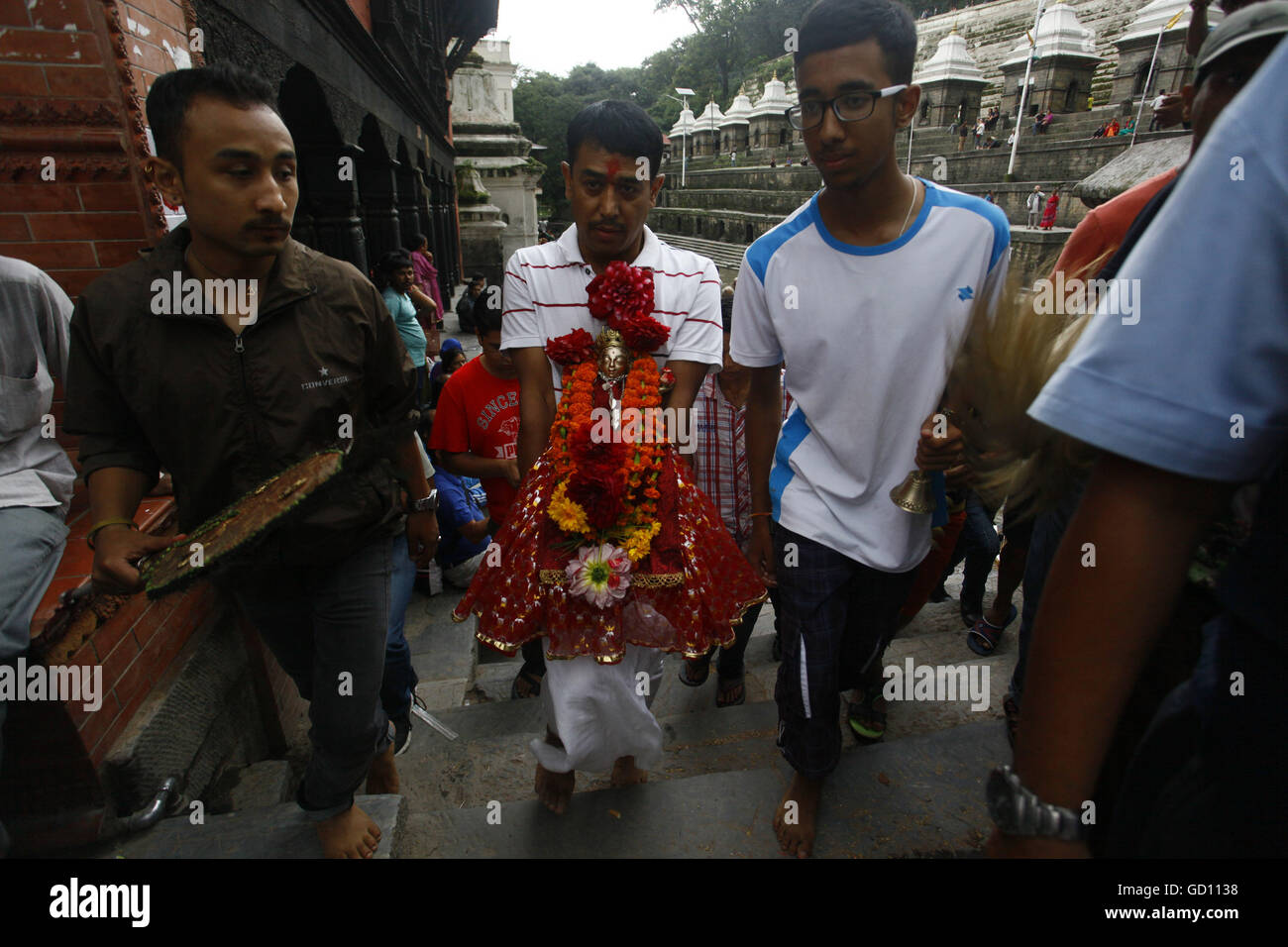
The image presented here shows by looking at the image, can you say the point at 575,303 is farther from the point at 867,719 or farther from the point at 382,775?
the point at 867,719

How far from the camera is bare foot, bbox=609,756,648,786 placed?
95.2 inches

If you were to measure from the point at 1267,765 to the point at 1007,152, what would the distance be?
80.9ft

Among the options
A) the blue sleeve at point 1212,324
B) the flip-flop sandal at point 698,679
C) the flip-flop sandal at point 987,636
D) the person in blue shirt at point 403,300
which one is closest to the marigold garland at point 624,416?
the blue sleeve at point 1212,324

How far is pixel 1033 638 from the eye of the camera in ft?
2.92

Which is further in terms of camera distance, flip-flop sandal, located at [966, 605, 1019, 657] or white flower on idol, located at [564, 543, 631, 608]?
flip-flop sandal, located at [966, 605, 1019, 657]

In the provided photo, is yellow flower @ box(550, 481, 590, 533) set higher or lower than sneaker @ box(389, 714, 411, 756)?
higher

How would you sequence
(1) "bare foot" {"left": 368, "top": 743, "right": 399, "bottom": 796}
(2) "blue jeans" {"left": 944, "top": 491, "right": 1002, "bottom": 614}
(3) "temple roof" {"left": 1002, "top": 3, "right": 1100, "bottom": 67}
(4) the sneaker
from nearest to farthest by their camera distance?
1. (1) "bare foot" {"left": 368, "top": 743, "right": 399, "bottom": 796}
2. (4) the sneaker
3. (2) "blue jeans" {"left": 944, "top": 491, "right": 1002, "bottom": 614}
4. (3) "temple roof" {"left": 1002, "top": 3, "right": 1100, "bottom": 67}

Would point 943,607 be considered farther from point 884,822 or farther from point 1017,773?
point 1017,773

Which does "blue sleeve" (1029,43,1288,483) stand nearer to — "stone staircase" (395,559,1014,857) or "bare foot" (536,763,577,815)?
"stone staircase" (395,559,1014,857)

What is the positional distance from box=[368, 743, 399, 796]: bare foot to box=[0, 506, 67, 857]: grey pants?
1031 mm

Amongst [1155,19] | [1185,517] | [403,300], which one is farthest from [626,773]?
[1155,19]

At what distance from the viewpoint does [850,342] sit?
2049mm

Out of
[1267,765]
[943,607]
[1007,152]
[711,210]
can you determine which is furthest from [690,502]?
[711,210]

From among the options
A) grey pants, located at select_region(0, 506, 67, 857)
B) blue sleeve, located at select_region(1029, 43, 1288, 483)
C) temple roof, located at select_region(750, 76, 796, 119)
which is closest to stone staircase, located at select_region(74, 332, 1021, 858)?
grey pants, located at select_region(0, 506, 67, 857)
